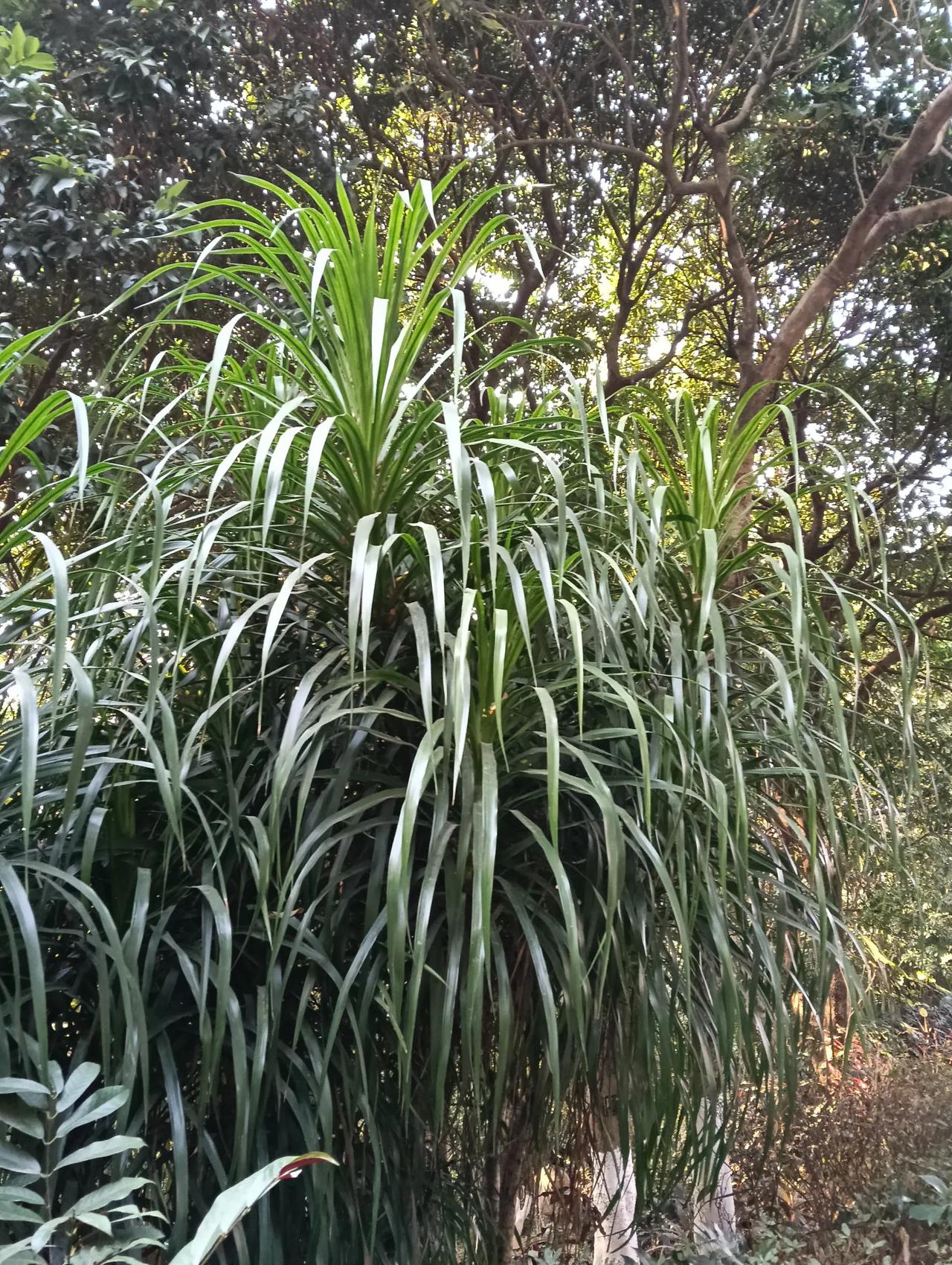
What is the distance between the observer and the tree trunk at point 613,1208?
3.34 ft

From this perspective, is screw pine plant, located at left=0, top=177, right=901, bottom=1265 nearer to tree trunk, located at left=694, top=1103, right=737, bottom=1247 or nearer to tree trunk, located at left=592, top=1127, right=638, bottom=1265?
tree trunk, located at left=592, top=1127, right=638, bottom=1265

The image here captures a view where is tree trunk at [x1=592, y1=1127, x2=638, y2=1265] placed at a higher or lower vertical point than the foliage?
lower

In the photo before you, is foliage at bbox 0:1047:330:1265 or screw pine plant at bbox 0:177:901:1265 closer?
foliage at bbox 0:1047:330:1265

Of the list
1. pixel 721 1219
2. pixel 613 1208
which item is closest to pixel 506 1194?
pixel 613 1208

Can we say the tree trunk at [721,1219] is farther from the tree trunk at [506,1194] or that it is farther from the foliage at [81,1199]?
the foliage at [81,1199]

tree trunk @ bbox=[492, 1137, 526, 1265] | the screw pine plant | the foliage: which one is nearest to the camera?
the foliage

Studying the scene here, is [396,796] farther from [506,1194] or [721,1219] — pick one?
[721,1219]

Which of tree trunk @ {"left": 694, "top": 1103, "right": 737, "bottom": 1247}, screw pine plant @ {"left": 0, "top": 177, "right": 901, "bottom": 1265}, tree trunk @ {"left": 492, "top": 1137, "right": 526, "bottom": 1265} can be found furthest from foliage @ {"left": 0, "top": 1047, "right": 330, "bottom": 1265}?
tree trunk @ {"left": 694, "top": 1103, "right": 737, "bottom": 1247}

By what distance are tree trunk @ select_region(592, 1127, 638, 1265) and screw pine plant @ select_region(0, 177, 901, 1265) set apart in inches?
2.9

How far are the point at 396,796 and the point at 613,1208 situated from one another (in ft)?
2.11

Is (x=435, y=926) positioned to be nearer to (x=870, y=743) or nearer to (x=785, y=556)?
(x=785, y=556)

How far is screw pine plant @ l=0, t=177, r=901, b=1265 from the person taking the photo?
0.70 meters

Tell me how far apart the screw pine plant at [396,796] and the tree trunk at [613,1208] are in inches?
2.9

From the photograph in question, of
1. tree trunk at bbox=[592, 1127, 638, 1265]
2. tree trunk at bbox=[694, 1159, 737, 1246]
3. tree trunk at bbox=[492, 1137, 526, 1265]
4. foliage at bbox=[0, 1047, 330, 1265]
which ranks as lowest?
tree trunk at bbox=[694, 1159, 737, 1246]
